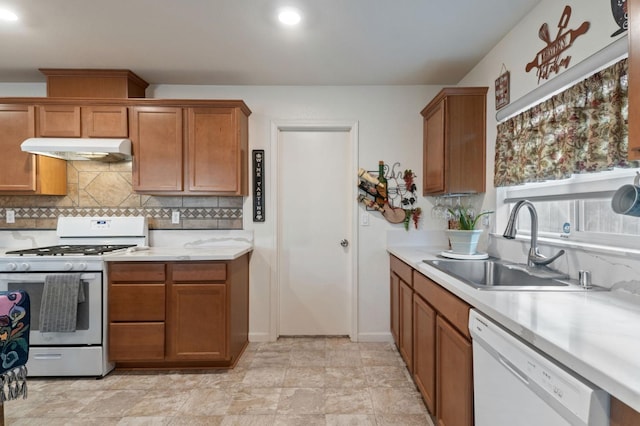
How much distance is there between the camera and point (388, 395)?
221 cm

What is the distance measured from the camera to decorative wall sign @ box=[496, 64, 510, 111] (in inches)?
87.0

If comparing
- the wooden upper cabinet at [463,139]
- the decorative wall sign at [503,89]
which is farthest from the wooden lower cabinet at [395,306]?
the decorative wall sign at [503,89]

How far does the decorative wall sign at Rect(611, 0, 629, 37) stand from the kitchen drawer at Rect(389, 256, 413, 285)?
161 cm

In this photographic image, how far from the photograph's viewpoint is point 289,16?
2.04 m

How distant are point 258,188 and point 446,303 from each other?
2048 millimetres

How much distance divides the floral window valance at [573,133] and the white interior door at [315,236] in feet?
4.93

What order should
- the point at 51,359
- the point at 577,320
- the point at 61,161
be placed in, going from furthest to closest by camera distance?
the point at 61,161, the point at 51,359, the point at 577,320

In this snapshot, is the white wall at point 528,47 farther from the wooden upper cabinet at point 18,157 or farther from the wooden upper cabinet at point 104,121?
the wooden upper cabinet at point 18,157

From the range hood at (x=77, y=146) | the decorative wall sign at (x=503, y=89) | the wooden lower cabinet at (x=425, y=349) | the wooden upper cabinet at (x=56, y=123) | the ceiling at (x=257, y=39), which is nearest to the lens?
Answer: the wooden lower cabinet at (x=425, y=349)

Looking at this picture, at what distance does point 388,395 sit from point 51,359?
2.44m

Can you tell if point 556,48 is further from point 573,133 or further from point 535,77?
point 573,133

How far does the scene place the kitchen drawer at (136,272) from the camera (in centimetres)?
246

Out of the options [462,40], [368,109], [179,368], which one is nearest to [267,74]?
[368,109]

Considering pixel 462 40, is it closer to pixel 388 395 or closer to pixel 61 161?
pixel 388 395
